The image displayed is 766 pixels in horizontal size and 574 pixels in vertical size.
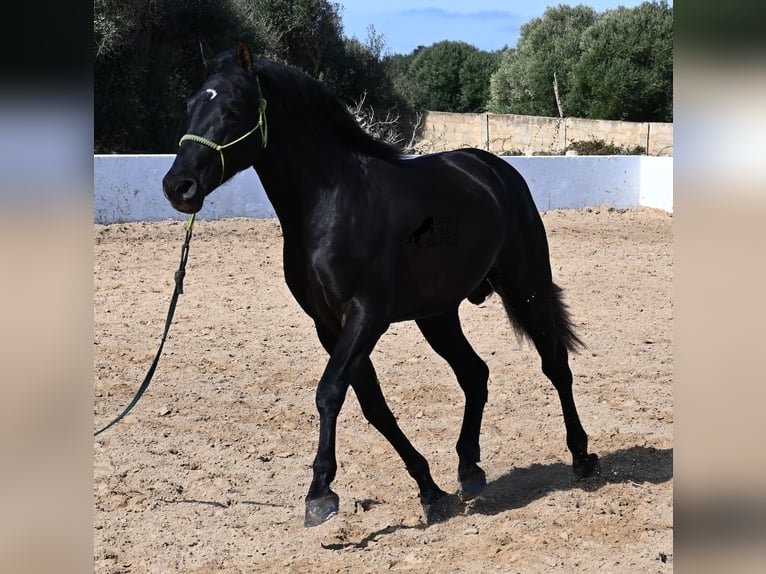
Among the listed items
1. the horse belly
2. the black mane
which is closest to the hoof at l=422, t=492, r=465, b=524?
the horse belly

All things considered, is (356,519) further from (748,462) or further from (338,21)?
(338,21)

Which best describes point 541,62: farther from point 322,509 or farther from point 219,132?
point 322,509

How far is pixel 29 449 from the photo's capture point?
3.52ft

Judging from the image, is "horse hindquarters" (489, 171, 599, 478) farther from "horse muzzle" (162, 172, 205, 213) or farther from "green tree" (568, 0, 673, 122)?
"green tree" (568, 0, 673, 122)

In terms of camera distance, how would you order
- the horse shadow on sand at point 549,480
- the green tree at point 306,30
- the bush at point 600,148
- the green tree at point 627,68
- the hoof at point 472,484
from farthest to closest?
the green tree at point 627,68
the green tree at point 306,30
the bush at point 600,148
the hoof at point 472,484
the horse shadow on sand at point 549,480

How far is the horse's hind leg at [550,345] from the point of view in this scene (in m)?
4.33

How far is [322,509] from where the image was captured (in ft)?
11.1

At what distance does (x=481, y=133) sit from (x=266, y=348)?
15.8 meters

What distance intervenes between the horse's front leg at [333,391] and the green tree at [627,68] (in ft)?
66.1

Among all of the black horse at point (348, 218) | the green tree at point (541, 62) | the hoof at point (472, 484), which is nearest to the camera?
the black horse at point (348, 218)

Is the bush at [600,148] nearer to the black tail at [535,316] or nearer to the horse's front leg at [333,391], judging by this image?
the black tail at [535,316]

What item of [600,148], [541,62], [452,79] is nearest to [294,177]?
[600,148]

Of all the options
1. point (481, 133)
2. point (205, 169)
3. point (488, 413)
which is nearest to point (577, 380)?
point (488, 413)

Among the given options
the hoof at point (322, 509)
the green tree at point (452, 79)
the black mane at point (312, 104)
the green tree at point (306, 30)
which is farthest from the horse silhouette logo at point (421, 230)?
the green tree at point (452, 79)
